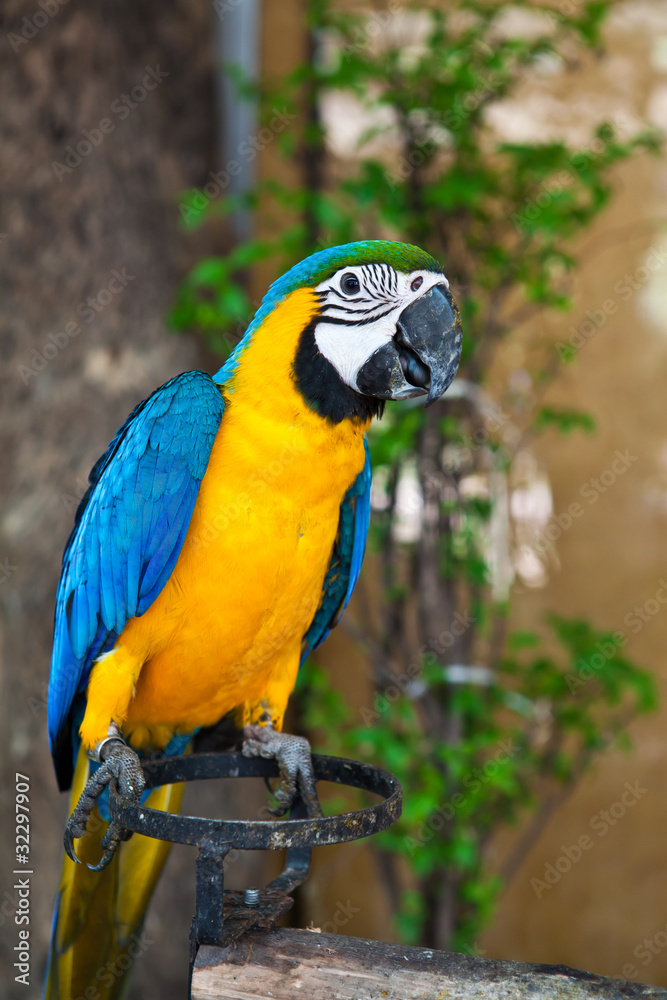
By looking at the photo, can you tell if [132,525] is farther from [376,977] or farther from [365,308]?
[376,977]

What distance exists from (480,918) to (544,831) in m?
0.75

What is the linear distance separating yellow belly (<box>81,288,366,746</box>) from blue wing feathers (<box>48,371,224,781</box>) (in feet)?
0.16

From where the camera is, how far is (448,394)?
2.83 meters

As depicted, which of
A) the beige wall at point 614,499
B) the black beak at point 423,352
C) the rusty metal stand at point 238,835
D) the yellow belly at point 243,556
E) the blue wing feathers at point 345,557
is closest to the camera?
the rusty metal stand at point 238,835

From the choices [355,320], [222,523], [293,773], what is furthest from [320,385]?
[293,773]

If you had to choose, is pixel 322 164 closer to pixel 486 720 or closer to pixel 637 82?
pixel 637 82

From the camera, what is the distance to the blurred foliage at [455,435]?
8.70 feet

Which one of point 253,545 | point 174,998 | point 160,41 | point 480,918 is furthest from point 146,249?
point 174,998

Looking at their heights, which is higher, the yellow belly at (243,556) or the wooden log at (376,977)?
the yellow belly at (243,556)

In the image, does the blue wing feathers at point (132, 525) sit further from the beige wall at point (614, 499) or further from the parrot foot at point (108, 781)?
the beige wall at point (614, 499)

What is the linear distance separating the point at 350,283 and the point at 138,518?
0.60 m

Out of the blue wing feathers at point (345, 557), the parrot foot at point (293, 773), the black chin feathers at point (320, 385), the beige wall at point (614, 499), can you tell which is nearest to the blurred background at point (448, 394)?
the beige wall at point (614, 499)

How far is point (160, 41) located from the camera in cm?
333

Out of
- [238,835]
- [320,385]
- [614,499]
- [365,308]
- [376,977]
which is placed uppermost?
[614,499]
